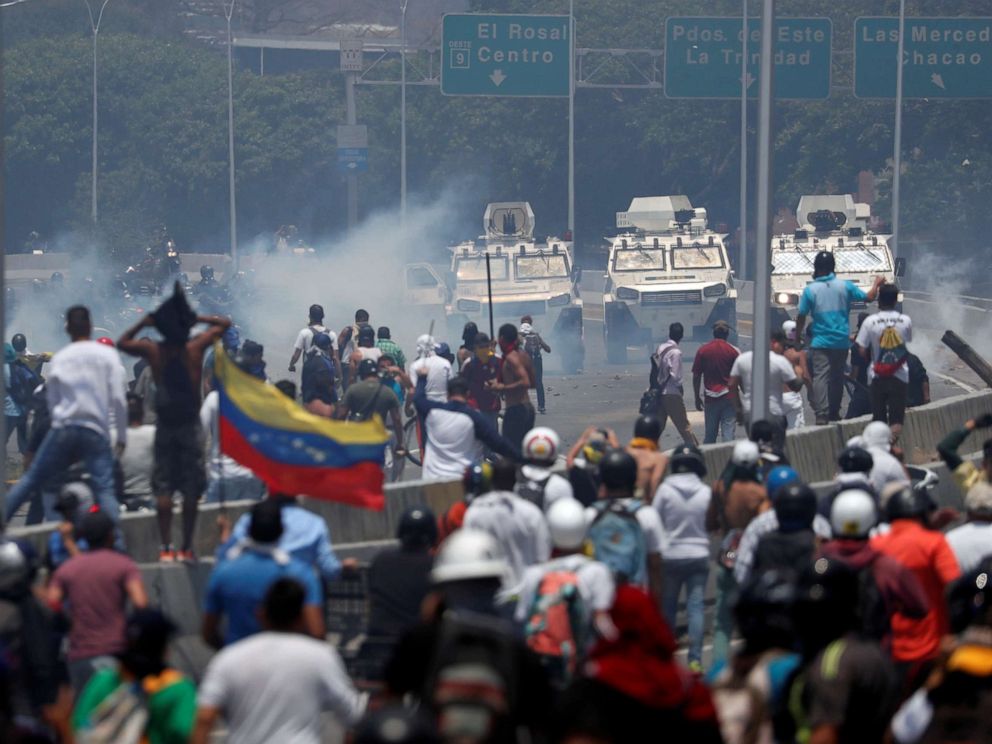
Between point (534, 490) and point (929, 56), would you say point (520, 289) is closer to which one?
point (929, 56)

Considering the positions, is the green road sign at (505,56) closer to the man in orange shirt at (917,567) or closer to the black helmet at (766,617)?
the man in orange shirt at (917,567)

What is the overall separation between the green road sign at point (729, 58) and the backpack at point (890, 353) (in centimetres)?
2961

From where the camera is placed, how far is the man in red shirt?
1727cm

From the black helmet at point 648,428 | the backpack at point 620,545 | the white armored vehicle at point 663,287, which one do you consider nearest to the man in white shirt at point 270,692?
the backpack at point 620,545

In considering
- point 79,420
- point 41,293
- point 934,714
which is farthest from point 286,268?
point 934,714

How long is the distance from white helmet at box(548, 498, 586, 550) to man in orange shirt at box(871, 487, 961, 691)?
1153 mm

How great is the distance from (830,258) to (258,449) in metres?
7.38

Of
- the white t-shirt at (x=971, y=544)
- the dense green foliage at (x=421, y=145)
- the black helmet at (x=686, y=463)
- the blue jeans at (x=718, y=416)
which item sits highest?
the dense green foliage at (x=421, y=145)

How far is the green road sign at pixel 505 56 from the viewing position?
44875 millimetres

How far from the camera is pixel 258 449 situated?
947cm

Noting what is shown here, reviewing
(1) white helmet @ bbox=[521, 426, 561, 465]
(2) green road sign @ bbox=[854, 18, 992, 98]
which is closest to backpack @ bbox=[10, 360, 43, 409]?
(1) white helmet @ bbox=[521, 426, 561, 465]

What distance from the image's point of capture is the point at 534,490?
10.7 m

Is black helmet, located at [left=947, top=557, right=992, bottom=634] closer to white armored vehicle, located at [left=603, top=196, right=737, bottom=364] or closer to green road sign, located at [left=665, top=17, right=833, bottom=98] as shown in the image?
white armored vehicle, located at [left=603, top=196, right=737, bottom=364]

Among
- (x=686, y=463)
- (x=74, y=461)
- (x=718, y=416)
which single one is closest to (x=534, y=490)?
(x=686, y=463)
